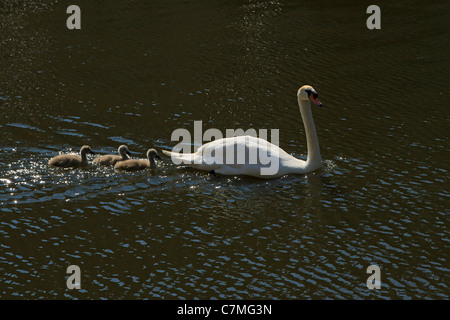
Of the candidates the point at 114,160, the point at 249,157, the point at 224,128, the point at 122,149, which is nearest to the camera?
the point at 249,157

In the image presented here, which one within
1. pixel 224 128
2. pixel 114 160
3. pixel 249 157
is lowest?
pixel 114 160

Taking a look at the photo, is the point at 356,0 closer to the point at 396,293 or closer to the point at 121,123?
the point at 121,123

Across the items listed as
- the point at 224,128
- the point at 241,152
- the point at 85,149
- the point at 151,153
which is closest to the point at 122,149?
the point at 151,153

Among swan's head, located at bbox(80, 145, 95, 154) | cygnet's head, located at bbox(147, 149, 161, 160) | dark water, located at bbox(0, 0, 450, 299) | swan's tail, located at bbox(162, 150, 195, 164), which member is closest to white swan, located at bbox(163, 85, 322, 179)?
swan's tail, located at bbox(162, 150, 195, 164)

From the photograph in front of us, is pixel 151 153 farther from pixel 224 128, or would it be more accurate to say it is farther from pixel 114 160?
pixel 224 128

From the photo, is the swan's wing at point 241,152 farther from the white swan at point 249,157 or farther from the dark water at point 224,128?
the dark water at point 224,128

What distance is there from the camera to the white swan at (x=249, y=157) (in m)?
16.3

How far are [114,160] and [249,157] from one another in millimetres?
2764

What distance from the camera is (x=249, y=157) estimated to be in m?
16.3

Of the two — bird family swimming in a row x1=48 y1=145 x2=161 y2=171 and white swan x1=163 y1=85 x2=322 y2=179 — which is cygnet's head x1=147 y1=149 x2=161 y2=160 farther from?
white swan x1=163 y1=85 x2=322 y2=179

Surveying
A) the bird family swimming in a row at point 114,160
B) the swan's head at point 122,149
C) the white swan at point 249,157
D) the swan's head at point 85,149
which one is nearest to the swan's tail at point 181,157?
the white swan at point 249,157

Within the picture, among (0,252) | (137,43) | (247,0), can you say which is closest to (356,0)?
(247,0)

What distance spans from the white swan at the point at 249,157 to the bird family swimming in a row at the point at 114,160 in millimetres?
554

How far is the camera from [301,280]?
1255 centimetres
